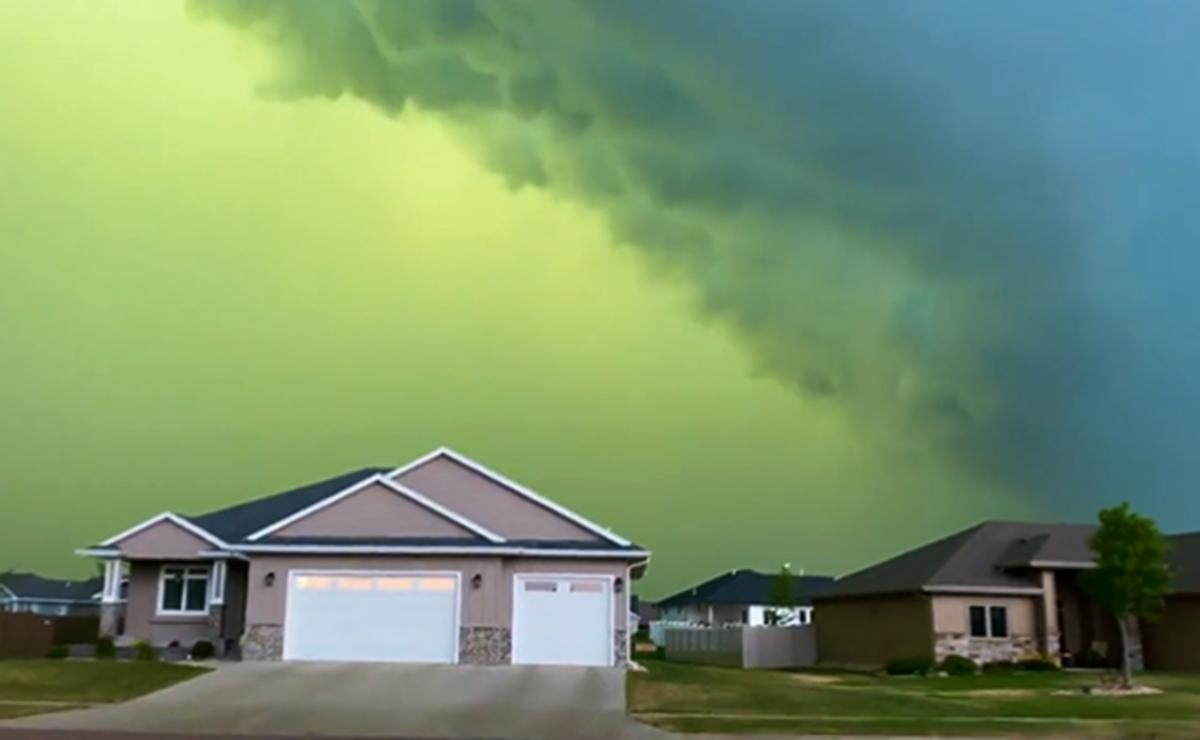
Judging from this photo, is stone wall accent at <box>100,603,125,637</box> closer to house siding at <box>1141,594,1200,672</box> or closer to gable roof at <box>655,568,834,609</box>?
house siding at <box>1141,594,1200,672</box>

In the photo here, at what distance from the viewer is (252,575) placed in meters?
30.6

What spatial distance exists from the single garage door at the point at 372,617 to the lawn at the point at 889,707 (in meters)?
5.42

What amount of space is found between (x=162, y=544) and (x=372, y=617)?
7.97 m

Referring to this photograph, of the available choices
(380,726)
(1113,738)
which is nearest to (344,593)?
(380,726)

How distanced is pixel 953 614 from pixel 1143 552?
9.88 meters

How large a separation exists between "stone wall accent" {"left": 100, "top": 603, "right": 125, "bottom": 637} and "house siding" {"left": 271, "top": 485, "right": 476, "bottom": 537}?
7691 millimetres

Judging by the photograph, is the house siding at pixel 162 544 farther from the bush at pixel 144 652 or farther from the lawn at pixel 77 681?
the lawn at pixel 77 681

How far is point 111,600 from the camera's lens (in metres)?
35.5

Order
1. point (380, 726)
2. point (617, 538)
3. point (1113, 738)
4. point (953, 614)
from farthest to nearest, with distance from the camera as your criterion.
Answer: point (953, 614)
point (617, 538)
point (380, 726)
point (1113, 738)

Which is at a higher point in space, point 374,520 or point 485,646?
point 374,520

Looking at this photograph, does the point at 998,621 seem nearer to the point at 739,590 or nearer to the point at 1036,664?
the point at 1036,664

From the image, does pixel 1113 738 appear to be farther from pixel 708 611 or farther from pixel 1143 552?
pixel 708 611

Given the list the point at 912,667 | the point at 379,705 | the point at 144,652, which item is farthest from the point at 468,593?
the point at 912,667

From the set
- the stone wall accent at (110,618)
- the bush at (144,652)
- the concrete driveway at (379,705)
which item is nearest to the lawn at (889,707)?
the concrete driveway at (379,705)
